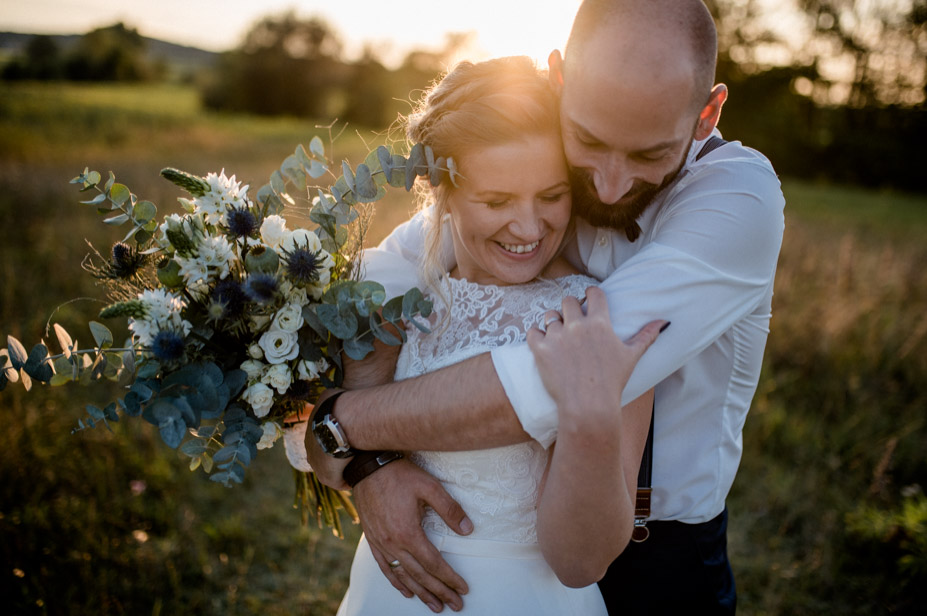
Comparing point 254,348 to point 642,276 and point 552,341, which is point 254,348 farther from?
point 642,276

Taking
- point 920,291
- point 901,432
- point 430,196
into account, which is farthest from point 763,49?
point 430,196

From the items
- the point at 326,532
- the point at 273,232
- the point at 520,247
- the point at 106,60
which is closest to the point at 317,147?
the point at 273,232

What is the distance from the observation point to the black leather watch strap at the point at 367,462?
2.10m

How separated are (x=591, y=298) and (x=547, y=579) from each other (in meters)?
0.99

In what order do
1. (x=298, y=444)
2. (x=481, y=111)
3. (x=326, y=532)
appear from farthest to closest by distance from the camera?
(x=326, y=532) → (x=298, y=444) → (x=481, y=111)

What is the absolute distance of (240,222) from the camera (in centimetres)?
189

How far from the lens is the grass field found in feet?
10.9

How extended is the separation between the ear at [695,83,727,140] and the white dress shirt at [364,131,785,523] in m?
0.06

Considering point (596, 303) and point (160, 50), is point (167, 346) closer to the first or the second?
point (596, 303)

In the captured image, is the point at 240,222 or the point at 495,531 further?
the point at 495,531

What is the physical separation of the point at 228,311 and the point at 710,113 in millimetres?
1718

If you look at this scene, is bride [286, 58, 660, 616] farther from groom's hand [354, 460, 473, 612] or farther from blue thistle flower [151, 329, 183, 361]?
blue thistle flower [151, 329, 183, 361]

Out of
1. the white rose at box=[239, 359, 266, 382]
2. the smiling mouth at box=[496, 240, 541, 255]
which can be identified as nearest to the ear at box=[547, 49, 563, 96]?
the smiling mouth at box=[496, 240, 541, 255]

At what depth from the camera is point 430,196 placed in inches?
106
